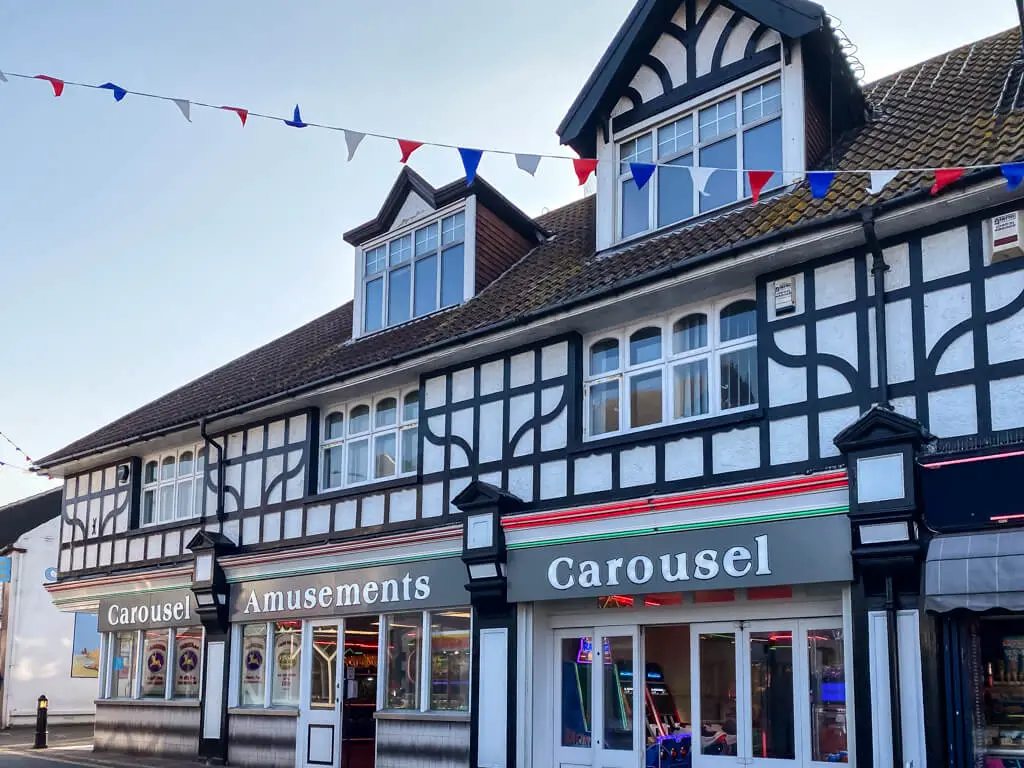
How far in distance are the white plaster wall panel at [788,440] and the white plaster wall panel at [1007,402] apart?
1.80m

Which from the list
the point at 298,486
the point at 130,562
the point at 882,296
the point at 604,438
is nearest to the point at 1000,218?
the point at 882,296

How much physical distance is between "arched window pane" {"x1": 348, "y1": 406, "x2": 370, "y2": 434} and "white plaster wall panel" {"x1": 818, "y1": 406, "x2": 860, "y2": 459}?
713 centimetres

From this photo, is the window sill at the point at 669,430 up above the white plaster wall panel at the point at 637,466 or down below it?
above

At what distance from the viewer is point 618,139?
46.3 feet

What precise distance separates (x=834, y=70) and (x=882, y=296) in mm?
3495

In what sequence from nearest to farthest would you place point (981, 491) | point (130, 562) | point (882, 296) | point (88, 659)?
1. point (981, 491)
2. point (882, 296)
3. point (130, 562)
4. point (88, 659)

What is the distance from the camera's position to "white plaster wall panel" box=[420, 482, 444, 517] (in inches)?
573

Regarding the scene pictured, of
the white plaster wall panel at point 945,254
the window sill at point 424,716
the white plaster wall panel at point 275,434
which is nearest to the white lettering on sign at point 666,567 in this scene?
the window sill at point 424,716

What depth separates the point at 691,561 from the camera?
Answer: 1168 cm

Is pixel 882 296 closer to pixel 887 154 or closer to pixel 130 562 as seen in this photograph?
pixel 887 154

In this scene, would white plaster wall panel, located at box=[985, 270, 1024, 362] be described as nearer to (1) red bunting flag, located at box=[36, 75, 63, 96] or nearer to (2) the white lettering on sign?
(2) the white lettering on sign

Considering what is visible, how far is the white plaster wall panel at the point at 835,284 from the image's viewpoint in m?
11.0

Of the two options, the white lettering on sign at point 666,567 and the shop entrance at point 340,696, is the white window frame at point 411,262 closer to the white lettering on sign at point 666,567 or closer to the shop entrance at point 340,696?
the shop entrance at point 340,696

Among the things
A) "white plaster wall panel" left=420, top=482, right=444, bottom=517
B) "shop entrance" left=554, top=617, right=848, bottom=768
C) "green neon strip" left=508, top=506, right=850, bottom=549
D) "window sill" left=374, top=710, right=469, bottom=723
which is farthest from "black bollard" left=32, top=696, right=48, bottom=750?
"green neon strip" left=508, top=506, right=850, bottom=549
